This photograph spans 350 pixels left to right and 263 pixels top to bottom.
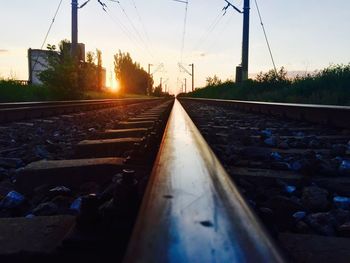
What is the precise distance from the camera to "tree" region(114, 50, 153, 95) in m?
79.8

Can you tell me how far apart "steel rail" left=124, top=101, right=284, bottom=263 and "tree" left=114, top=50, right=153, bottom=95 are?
252 ft

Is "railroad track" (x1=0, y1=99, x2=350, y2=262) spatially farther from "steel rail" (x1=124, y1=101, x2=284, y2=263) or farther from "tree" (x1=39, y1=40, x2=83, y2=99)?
"tree" (x1=39, y1=40, x2=83, y2=99)

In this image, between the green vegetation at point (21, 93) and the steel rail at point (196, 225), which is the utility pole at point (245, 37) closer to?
the green vegetation at point (21, 93)

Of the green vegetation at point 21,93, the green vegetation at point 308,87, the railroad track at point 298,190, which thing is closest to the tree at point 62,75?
the green vegetation at point 21,93

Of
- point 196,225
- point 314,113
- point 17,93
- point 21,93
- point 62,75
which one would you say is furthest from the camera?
point 62,75

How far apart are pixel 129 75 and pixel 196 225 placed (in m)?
80.6

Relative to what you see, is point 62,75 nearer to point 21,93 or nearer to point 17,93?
point 21,93

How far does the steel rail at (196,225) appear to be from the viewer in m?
0.75

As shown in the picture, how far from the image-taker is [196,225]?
2.81 feet

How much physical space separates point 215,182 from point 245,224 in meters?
0.33

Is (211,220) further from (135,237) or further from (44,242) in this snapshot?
(44,242)

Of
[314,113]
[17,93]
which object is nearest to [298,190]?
[314,113]

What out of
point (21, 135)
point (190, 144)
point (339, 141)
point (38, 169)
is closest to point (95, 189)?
point (38, 169)

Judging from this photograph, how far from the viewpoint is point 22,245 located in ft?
3.93
